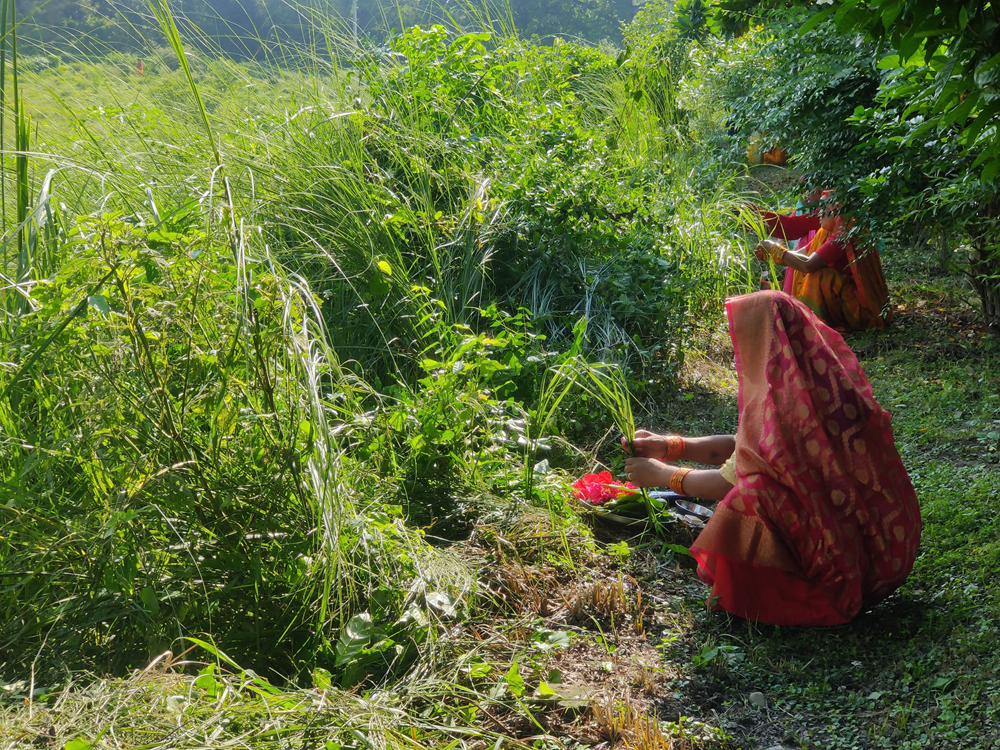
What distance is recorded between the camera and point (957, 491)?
3.04m

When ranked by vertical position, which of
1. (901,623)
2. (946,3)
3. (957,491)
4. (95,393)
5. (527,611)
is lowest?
(527,611)

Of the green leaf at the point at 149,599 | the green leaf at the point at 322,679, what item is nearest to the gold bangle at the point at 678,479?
the green leaf at the point at 322,679

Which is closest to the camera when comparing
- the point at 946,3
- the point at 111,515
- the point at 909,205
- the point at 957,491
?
the point at 946,3

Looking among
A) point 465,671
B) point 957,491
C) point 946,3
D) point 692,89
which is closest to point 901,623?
point 957,491

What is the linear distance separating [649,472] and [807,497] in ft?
1.88

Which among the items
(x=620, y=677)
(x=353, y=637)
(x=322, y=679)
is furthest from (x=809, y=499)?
(x=322, y=679)

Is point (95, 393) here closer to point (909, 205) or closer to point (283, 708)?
point (283, 708)

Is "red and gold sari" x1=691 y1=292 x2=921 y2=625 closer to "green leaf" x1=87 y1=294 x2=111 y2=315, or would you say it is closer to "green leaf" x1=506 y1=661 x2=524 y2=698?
"green leaf" x1=506 y1=661 x2=524 y2=698

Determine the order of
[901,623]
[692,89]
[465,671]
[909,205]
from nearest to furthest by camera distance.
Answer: [465,671] < [901,623] < [909,205] < [692,89]

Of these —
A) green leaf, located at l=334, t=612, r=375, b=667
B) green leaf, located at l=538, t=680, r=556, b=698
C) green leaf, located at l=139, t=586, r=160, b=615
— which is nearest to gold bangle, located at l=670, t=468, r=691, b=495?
green leaf, located at l=538, t=680, r=556, b=698

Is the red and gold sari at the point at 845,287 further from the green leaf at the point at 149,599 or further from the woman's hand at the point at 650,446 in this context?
the green leaf at the point at 149,599

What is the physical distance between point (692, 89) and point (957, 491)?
23.6ft

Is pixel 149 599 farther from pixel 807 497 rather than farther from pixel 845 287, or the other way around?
pixel 845 287

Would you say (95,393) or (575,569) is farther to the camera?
(575,569)
